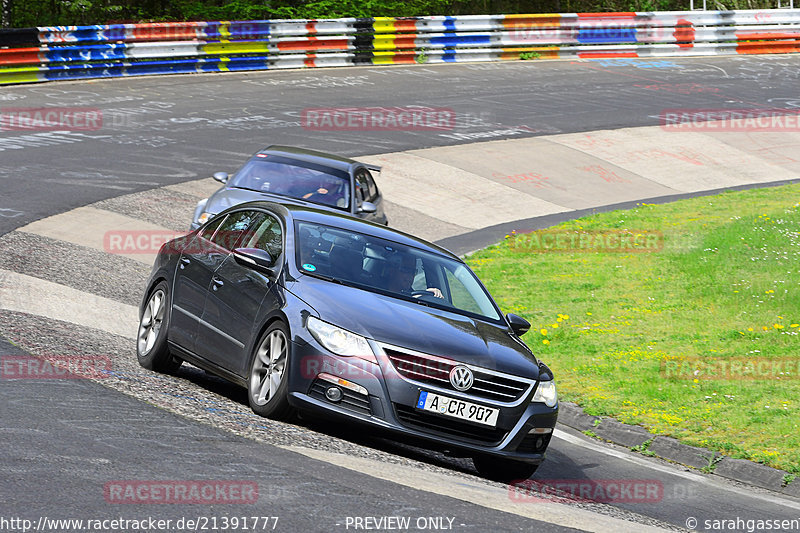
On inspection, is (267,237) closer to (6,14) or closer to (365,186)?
(365,186)

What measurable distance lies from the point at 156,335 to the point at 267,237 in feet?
4.64

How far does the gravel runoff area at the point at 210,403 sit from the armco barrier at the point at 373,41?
18.5 m

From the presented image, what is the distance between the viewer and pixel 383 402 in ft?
24.0

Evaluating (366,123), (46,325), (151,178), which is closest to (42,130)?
(151,178)

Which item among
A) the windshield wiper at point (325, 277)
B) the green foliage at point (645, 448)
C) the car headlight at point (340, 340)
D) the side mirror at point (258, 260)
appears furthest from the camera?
the green foliage at point (645, 448)

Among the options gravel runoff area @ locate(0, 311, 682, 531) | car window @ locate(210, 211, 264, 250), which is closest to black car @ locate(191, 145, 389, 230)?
gravel runoff area @ locate(0, 311, 682, 531)

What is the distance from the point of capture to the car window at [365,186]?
1527cm

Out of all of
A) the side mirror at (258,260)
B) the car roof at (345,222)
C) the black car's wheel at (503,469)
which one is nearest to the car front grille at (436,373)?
the black car's wheel at (503,469)

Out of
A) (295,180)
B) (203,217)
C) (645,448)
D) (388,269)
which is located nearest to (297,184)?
(295,180)

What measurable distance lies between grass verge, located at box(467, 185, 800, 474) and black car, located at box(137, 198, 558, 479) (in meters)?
2.47

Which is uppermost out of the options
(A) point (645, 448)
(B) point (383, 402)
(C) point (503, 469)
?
(B) point (383, 402)

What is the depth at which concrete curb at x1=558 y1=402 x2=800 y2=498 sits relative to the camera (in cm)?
880

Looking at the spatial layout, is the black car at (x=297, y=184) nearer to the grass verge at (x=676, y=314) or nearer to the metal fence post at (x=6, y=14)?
the grass verge at (x=676, y=314)

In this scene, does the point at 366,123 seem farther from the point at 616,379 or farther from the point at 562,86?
the point at 616,379
